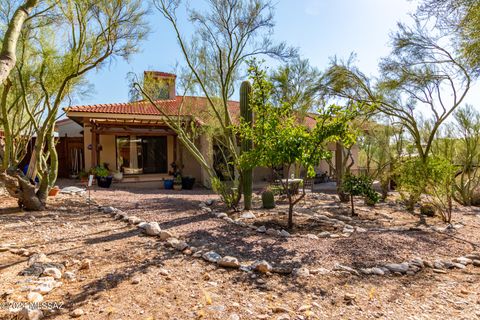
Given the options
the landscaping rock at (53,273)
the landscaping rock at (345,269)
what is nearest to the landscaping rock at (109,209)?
the landscaping rock at (53,273)

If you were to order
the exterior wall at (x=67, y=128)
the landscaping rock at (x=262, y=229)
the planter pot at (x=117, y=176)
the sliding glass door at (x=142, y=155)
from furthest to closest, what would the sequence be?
the exterior wall at (x=67, y=128) → the sliding glass door at (x=142, y=155) → the planter pot at (x=117, y=176) → the landscaping rock at (x=262, y=229)

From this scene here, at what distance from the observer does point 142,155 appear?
14.3 metres

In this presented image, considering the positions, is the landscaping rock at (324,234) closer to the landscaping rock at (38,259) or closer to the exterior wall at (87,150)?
the landscaping rock at (38,259)

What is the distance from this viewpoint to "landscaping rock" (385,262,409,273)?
3.96 metres

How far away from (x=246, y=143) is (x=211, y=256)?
4.05 metres

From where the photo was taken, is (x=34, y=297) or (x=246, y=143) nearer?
(x=34, y=297)

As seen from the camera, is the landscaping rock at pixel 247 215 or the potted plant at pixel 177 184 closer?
the landscaping rock at pixel 247 215

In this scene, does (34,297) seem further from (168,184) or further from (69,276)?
(168,184)

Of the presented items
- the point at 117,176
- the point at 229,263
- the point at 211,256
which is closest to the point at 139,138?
the point at 117,176

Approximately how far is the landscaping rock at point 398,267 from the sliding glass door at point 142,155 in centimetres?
1203

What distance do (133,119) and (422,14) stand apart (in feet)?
37.1

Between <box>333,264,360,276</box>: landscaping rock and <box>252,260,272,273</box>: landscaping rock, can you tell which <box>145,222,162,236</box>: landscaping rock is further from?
<box>333,264,360,276</box>: landscaping rock

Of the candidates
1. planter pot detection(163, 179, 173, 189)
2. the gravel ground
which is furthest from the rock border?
planter pot detection(163, 179, 173, 189)

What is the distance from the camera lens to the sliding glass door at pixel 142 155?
13.9m
